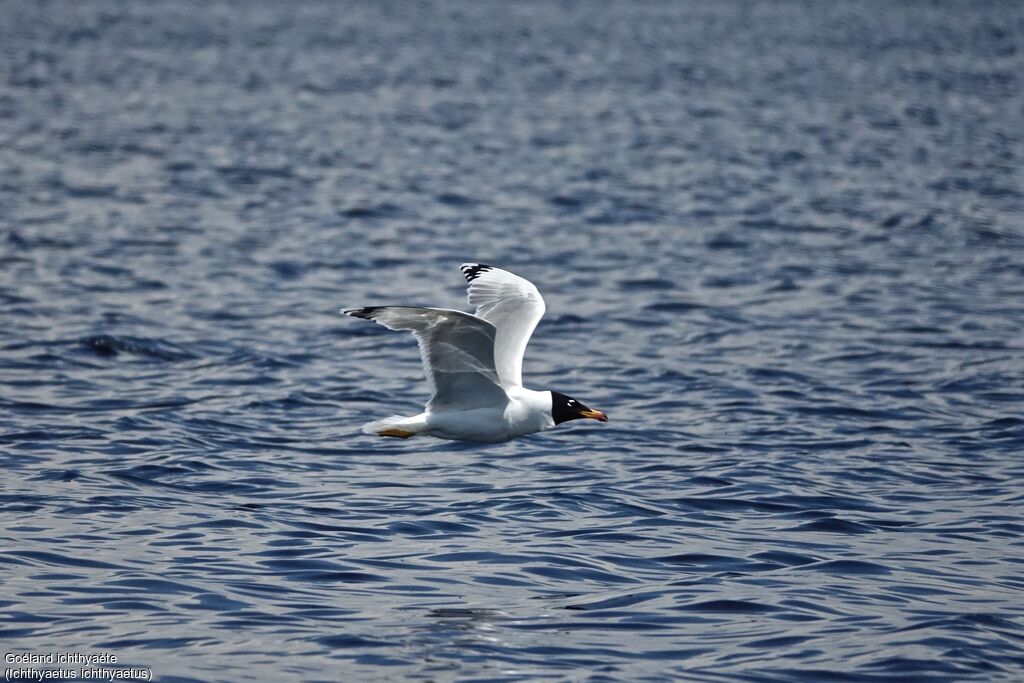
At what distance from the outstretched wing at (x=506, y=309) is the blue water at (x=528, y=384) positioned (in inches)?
40.7

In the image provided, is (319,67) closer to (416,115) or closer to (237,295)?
(416,115)

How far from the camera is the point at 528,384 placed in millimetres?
15344

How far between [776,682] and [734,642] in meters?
0.56

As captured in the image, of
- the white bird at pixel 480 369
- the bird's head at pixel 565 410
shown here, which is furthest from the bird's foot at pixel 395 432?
the bird's head at pixel 565 410

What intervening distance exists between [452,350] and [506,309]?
1.35 m

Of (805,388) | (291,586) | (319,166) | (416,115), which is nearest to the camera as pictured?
(291,586)

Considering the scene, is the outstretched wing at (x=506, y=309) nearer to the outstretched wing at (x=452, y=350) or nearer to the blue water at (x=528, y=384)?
the outstretched wing at (x=452, y=350)

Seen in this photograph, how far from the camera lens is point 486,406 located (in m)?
11.2

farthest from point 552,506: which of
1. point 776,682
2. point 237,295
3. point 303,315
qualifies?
point 237,295

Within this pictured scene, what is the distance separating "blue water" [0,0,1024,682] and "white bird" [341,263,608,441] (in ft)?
2.30

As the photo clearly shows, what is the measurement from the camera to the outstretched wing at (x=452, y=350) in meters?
10.0

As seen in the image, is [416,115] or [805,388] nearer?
[805,388]

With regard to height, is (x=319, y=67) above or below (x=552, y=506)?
above

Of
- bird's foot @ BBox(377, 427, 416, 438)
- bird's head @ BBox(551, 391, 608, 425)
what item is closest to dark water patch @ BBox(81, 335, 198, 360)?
bird's foot @ BBox(377, 427, 416, 438)
